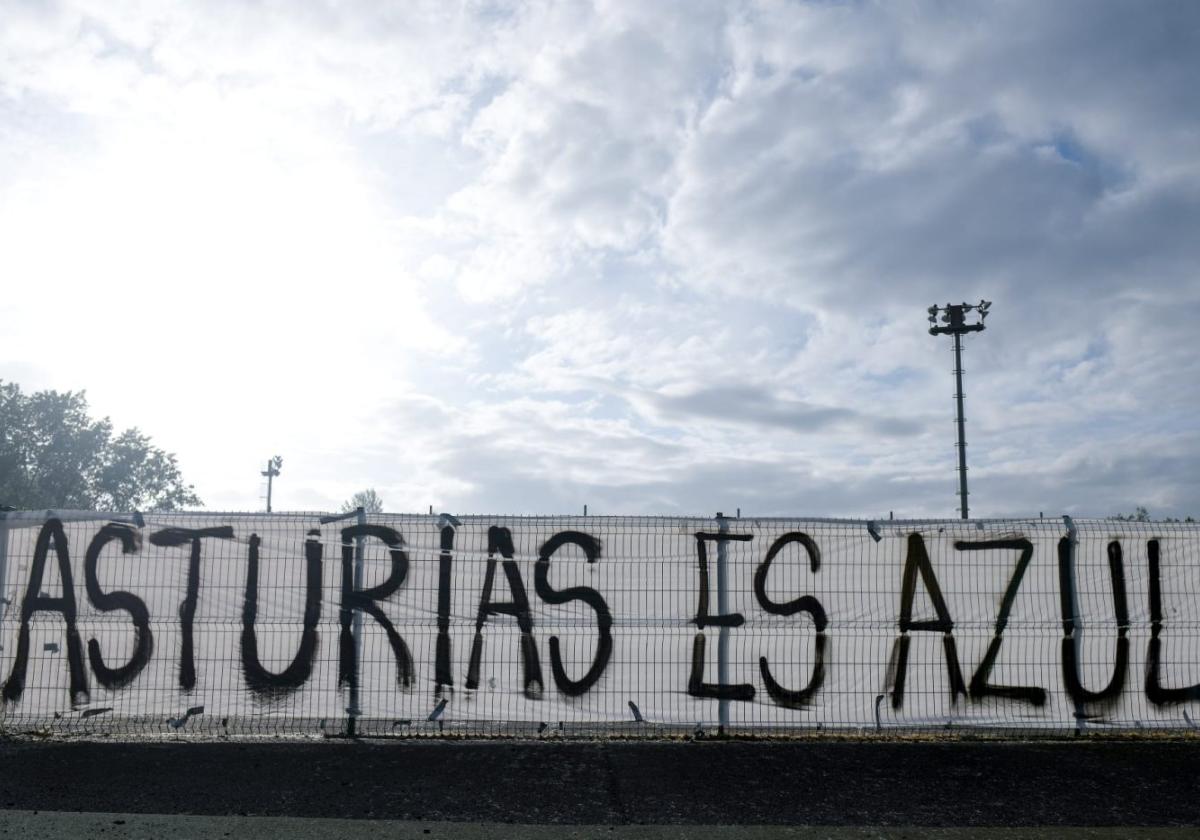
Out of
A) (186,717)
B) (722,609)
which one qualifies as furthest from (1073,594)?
(186,717)

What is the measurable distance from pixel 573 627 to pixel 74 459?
70132 mm

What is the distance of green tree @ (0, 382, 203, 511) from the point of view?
63500 millimetres

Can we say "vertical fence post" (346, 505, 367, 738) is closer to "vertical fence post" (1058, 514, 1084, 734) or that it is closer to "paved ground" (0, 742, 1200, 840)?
"paved ground" (0, 742, 1200, 840)

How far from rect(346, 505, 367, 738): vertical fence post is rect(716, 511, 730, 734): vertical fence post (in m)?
2.90

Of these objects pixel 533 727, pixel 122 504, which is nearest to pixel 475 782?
pixel 533 727

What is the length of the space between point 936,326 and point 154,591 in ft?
85.7

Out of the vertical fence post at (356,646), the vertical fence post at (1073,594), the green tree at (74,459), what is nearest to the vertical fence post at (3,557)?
the vertical fence post at (356,646)

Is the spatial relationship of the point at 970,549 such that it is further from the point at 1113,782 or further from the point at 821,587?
the point at 1113,782

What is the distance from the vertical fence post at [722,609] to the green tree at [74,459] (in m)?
65.1

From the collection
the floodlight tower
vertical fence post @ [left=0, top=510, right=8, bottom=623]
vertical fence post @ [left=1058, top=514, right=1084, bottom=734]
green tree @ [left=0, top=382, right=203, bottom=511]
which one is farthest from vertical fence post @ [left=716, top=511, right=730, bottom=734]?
green tree @ [left=0, top=382, right=203, bottom=511]

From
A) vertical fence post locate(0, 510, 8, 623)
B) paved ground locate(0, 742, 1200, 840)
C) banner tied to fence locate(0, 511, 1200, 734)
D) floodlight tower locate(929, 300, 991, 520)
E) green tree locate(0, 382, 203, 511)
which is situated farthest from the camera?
green tree locate(0, 382, 203, 511)

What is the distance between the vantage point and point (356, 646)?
7.40 meters

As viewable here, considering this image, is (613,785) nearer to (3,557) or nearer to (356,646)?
(356,646)

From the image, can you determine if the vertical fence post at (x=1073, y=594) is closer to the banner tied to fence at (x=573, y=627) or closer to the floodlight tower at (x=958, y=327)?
the banner tied to fence at (x=573, y=627)
